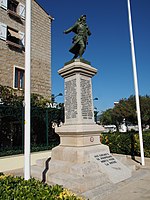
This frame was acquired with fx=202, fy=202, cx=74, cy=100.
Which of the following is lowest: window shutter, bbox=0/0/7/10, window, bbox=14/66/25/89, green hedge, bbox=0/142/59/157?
green hedge, bbox=0/142/59/157

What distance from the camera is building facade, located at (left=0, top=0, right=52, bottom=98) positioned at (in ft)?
50.4

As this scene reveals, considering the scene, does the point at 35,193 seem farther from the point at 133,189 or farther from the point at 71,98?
the point at 71,98

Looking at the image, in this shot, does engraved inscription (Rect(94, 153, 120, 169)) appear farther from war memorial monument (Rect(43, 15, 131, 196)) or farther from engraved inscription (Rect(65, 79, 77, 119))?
engraved inscription (Rect(65, 79, 77, 119))

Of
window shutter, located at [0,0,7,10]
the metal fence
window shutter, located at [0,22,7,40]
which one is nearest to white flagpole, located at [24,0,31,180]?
the metal fence

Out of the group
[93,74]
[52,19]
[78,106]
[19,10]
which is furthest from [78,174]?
[52,19]

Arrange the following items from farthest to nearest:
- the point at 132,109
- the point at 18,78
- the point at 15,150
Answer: the point at 132,109 < the point at 18,78 < the point at 15,150

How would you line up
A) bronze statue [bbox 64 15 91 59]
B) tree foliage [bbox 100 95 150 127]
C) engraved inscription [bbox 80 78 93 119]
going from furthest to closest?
tree foliage [bbox 100 95 150 127] < bronze statue [bbox 64 15 91 59] < engraved inscription [bbox 80 78 93 119]

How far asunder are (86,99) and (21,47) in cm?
1065

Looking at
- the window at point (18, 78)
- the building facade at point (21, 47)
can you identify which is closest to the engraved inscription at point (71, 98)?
the building facade at point (21, 47)

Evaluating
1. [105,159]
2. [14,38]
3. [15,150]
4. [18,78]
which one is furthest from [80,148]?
[14,38]

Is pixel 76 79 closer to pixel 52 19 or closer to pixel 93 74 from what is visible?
pixel 93 74

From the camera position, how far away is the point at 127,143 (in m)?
11.6

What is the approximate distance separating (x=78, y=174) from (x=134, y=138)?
6.14 metres

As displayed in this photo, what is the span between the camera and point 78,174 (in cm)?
594
